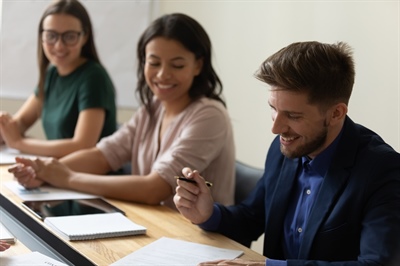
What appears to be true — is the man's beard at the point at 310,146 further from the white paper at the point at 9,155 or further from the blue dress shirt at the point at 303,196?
the white paper at the point at 9,155

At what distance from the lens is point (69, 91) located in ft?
10.1

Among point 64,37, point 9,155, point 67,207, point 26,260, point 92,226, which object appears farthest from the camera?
point 64,37

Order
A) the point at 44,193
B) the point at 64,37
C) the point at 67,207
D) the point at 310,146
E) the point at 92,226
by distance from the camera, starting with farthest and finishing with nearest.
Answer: the point at 64,37 < the point at 44,193 < the point at 67,207 < the point at 92,226 < the point at 310,146

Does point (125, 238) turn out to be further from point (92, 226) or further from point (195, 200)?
point (195, 200)

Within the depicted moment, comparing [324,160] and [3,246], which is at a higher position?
[324,160]

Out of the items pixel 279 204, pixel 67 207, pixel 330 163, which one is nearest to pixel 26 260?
pixel 67 207

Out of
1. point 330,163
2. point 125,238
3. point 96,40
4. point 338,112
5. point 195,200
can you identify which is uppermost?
point 96,40

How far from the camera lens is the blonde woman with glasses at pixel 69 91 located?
2.92m

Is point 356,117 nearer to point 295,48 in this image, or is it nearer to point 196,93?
point 196,93

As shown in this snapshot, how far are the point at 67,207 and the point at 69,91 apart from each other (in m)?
1.08

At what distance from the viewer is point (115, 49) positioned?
4.04 meters

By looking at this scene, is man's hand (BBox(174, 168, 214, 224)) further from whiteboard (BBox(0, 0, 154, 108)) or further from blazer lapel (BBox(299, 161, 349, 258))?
whiteboard (BBox(0, 0, 154, 108))

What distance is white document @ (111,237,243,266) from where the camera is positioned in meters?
1.65

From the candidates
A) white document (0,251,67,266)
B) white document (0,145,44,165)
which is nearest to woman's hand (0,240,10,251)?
white document (0,251,67,266)
